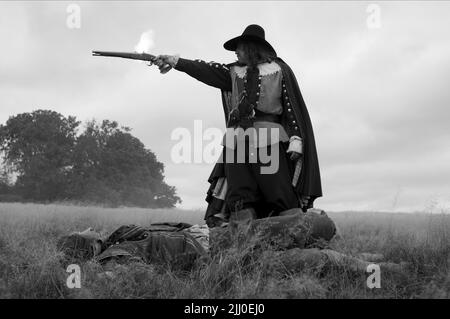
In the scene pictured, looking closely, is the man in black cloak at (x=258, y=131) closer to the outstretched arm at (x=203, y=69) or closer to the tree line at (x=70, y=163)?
the outstretched arm at (x=203, y=69)

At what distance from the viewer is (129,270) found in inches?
148

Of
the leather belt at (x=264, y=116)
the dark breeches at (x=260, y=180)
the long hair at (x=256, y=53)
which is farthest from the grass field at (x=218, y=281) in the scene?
the long hair at (x=256, y=53)

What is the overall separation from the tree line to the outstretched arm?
98.4 ft

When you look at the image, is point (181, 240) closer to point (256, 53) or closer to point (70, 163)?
point (256, 53)

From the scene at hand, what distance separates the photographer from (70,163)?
3653 centimetres

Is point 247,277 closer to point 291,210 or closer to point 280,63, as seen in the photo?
point 291,210

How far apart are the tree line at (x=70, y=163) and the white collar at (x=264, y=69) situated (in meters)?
30.1

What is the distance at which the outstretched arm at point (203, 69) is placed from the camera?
5.77m

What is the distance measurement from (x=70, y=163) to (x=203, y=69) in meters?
32.4

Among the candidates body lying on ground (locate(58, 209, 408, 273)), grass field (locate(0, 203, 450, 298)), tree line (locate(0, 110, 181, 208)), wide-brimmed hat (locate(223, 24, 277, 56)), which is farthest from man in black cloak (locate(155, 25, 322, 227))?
tree line (locate(0, 110, 181, 208))

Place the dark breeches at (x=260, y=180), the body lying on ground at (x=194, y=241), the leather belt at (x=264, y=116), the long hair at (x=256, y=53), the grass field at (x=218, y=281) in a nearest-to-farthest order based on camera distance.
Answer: the grass field at (x=218, y=281) < the body lying on ground at (x=194, y=241) < the dark breeches at (x=260, y=180) < the leather belt at (x=264, y=116) < the long hair at (x=256, y=53)

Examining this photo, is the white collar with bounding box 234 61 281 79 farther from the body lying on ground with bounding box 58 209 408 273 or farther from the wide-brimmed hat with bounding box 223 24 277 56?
the body lying on ground with bounding box 58 209 408 273

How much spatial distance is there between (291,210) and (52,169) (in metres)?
32.5
